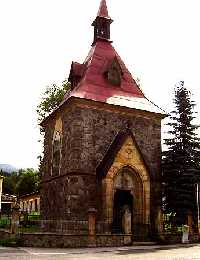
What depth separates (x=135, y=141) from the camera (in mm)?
21328

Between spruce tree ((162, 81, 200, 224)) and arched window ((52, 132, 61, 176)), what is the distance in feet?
20.4

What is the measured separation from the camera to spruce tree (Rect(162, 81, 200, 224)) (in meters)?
22.0

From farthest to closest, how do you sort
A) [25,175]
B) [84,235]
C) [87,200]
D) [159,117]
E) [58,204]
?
[25,175] → [159,117] → [58,204] → [87,200] → [84,235]

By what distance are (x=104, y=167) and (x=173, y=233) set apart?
16.4 feet

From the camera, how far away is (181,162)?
2275 centimetres

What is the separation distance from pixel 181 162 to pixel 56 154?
24.3 ft

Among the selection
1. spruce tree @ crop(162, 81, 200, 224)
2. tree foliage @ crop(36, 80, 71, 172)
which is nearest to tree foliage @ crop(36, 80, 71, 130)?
tree foliage @ crop(36, 80, 71, 172)

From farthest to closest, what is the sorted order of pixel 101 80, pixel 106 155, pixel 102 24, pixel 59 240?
pixel 102 24 < pixel 101 80 < pixel 106 155 < pixel 59 240

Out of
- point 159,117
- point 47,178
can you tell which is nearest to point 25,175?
point 47,178

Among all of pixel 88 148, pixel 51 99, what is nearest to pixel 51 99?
pixel 51 99

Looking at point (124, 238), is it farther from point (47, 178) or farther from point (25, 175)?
point (25, 175)

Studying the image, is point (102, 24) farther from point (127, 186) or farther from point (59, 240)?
point (59, 240)

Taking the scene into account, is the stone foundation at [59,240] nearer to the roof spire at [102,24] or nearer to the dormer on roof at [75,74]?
the dormer on roof at [75,74]

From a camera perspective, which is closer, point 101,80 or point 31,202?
point 101,80
